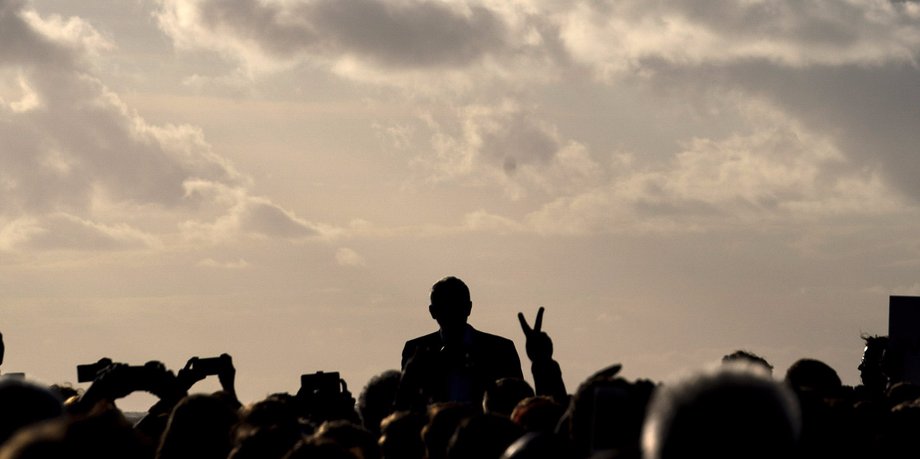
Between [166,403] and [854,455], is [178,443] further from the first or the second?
[166,403]

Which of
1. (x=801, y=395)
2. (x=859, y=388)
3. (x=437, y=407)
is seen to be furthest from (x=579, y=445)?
(x=859, y=388)

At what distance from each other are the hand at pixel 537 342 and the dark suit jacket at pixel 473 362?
44 centimetres

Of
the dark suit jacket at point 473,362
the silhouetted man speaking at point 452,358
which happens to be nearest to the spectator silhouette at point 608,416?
the silhouetted man speaking at point 452,358

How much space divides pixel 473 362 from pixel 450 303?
1285 millimetres

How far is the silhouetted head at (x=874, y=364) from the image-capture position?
1802cm

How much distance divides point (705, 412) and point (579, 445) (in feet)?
9.22

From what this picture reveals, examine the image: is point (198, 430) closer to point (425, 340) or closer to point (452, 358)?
point (452, 358)

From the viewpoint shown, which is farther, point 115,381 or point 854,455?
point 115,381

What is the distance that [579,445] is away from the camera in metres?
6.88

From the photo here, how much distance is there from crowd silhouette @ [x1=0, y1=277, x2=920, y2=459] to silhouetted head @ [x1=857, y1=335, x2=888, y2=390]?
501 millimetres

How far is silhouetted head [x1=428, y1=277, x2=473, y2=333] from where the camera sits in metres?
14.5

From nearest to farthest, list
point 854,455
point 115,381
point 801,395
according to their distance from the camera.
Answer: point 854,455 → point 801,395 → point 115,381

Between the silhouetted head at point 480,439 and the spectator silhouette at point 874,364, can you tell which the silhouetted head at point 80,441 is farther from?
the spectator silhouette at point 874,364

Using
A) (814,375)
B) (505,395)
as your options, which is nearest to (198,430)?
(505,395)
